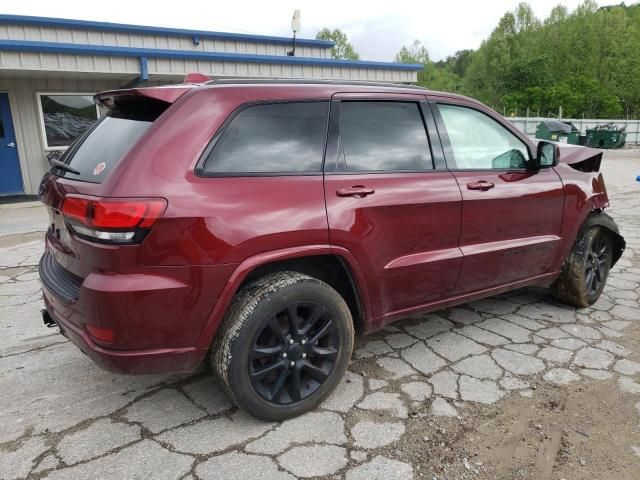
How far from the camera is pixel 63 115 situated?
1091 cm

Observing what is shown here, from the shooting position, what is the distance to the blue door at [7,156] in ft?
34.0

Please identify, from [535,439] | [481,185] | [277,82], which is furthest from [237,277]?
[481,185]

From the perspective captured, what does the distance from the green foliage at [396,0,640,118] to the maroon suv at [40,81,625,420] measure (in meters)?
48.5

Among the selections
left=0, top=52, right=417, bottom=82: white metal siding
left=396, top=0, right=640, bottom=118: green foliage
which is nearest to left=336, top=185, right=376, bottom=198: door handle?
left=0, top=52, right=417, bottom=82: white metal siding

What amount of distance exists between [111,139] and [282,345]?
1407 millimetres

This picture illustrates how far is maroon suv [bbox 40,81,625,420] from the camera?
2227 millimetres

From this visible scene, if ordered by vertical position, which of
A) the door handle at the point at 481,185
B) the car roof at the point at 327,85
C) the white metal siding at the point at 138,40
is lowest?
the door handle at the point at 481,185

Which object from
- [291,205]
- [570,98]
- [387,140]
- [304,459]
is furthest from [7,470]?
[570,98]

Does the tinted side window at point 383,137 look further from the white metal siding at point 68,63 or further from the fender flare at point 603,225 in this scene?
the white metal siding at point 68,63

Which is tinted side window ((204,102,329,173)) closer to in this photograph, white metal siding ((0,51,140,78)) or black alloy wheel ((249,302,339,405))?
black alloy wheel ((249,302,339,405))

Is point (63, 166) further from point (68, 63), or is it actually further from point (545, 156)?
point (68, 63)

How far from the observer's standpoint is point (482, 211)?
130 inches

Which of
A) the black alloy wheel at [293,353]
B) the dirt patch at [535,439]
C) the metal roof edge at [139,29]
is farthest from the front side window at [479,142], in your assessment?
the metal roof edge at [139,29]

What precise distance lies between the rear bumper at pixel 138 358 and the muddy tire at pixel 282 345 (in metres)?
0.16
